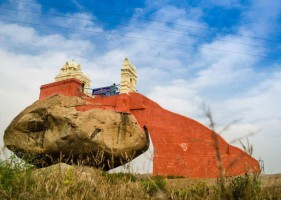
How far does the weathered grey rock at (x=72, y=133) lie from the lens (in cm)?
1093

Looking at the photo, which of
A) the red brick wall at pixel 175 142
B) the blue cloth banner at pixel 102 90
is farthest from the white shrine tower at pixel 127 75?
the red brick wall at pixel 175 142

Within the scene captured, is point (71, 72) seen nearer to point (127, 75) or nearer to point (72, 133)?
point (127, 75)

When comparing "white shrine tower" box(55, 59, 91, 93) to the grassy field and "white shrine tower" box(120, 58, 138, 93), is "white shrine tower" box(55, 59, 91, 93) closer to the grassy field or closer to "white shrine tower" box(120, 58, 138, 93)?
"white shrine tower" box(120, 58, 138, 93)

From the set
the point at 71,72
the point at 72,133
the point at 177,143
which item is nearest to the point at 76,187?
the point at 72,133

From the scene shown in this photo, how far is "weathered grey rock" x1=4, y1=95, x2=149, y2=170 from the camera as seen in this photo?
10.9m

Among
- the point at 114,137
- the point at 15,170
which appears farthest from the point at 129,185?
the point at 114,137

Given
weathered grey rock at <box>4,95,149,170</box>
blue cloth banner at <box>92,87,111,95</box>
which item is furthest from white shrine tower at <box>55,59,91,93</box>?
weathered grey rock at <box>4,95,149,170</box>

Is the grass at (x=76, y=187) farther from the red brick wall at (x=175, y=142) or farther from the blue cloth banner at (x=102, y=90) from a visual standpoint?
the blue cloth banner at (x=102, y=90)

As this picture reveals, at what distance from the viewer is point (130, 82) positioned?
19.3 m

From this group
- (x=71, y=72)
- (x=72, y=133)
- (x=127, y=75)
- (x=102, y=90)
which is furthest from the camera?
(x=71, y=72)

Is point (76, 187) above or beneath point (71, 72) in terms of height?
beneath

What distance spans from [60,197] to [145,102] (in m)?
8.99

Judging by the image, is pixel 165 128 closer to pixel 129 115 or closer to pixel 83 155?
pixel 129 115

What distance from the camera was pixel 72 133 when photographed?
432 inches
